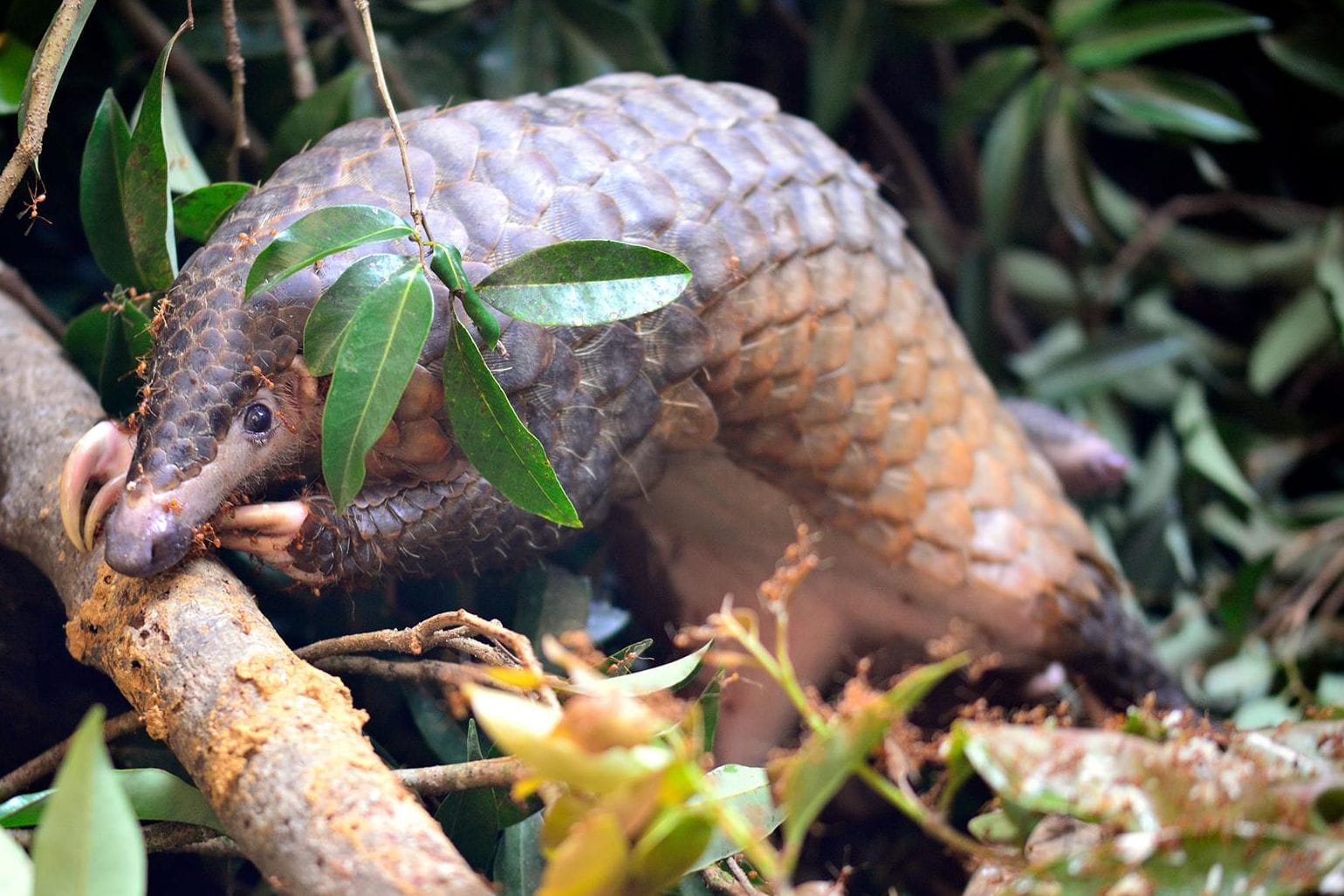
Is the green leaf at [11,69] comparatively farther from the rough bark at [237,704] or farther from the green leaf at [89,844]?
the green leaf at [89,844]

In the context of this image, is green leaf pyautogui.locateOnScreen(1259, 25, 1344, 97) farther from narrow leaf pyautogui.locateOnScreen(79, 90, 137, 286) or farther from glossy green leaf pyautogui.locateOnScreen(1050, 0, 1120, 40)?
narrow leaf pyautogui.locateOnScreen(79, 90, 137, 286)

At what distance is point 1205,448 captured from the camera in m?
1.98

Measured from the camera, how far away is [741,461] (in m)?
1.35

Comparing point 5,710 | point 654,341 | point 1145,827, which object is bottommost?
point 5,710

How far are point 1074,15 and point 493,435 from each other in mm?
1287

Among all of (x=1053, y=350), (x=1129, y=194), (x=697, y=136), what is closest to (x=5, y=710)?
(x=697, y=136)

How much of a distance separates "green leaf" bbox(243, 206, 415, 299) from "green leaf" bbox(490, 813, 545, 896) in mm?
458

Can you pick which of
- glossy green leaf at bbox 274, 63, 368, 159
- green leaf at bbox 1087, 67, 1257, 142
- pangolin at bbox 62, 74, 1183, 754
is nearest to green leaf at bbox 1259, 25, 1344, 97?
green leaf at bbox 1087, 67, 1257, 142

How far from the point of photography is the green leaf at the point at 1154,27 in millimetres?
1687

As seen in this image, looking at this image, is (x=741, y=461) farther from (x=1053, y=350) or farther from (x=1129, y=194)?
(x=1129, y=194)

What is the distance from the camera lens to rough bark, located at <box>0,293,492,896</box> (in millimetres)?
685

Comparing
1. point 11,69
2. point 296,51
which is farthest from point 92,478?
point 296,51

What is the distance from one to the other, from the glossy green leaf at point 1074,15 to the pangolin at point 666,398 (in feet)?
1.85

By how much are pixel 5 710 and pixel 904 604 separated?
0.98 meters
